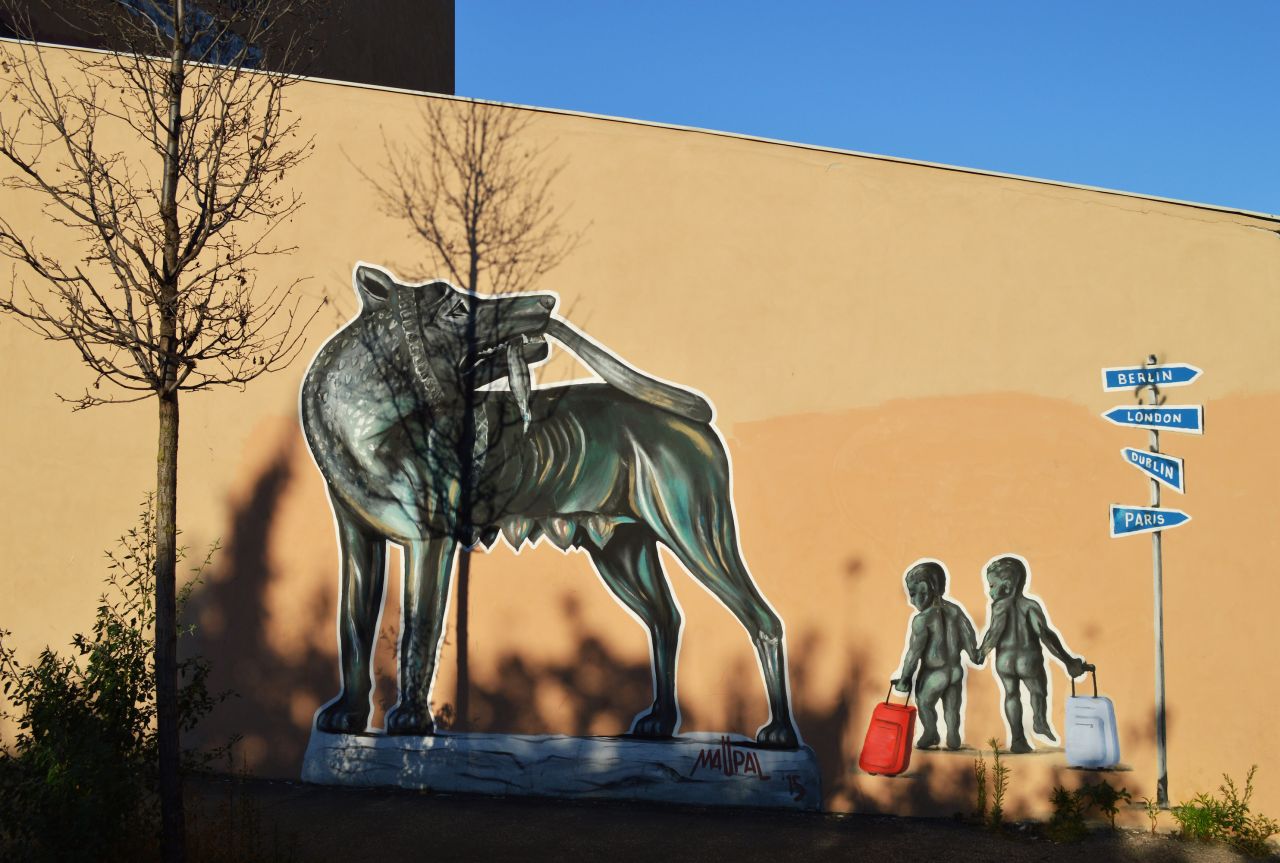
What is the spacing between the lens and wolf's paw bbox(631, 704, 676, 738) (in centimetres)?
774

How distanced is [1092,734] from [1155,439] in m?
1.95

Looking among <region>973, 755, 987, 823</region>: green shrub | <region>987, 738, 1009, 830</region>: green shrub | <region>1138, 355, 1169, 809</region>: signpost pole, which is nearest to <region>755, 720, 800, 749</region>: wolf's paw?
<region>973, 755, 987, 823</region>: green shrub

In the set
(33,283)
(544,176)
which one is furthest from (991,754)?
(33,283)

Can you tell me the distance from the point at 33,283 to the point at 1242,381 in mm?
8257

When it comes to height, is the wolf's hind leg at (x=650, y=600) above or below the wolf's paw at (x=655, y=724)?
above

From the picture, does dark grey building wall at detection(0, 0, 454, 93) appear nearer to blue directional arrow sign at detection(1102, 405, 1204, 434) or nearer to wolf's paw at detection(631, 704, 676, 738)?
wolf's paw at detection(631, 704, 676, 738)

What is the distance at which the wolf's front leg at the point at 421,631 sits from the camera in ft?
25.8

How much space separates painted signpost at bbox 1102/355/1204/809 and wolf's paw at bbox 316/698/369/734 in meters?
5.12

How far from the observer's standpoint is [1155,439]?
7.66 metres

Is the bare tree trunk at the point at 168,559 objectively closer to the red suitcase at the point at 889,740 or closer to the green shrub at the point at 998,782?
the red suitcase at the point at 889,740

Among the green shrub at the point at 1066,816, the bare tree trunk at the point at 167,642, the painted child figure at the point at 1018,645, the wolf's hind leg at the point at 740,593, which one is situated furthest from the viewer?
the wolf's hind leg at the point at 740,593

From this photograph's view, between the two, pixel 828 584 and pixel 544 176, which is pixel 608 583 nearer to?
pixel 828 584

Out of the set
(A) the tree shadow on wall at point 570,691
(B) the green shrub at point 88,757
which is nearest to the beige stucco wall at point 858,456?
(A) the tree shadow on wall at point 570,691

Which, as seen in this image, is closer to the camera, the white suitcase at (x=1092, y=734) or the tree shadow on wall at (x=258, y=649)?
the white suitcase at (x=1092, y=734)
